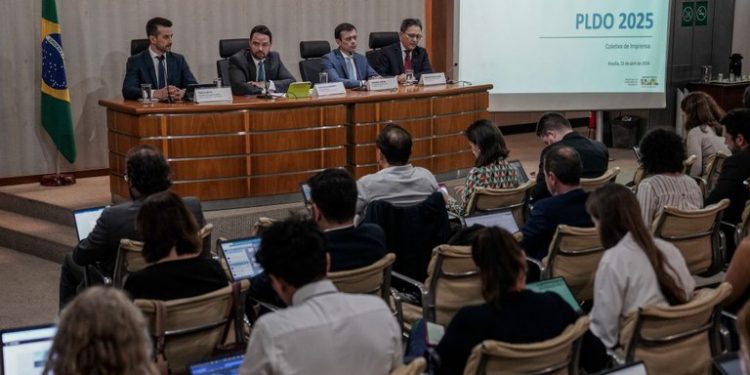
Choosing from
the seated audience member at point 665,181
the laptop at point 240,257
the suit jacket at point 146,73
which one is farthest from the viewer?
the suit jacket at point 146,73

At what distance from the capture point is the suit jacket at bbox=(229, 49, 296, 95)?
8211mm

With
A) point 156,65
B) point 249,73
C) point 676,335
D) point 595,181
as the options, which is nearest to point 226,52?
point 249,73

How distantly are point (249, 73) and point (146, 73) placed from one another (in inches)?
Result: 35.1

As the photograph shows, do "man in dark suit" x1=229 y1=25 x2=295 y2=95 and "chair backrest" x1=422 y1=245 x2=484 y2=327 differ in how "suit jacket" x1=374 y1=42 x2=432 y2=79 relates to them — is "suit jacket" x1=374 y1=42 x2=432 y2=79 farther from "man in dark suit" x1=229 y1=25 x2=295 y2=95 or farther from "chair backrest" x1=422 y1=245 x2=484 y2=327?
"chair backrest" x1=422 y1=245 x2=484 y2=327

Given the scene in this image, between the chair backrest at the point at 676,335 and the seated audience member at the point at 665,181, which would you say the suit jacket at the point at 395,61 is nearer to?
the seated audience member at the point at 665,181

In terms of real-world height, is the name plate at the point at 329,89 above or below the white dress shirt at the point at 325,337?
above

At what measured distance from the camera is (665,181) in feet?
16.1

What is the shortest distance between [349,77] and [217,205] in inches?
79.8

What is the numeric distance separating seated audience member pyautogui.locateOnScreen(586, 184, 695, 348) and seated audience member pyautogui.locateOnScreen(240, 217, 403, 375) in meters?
1.03

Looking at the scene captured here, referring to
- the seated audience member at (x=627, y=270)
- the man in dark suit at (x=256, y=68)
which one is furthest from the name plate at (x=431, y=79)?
the seated audience member at (x=627, y=270)

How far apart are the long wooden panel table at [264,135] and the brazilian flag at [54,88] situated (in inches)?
47.7

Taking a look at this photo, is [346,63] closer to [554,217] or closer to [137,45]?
[137,45]

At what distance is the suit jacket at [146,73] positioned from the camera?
7.91 m

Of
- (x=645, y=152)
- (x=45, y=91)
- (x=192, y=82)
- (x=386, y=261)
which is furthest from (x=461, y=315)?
(x=45, y=91)
